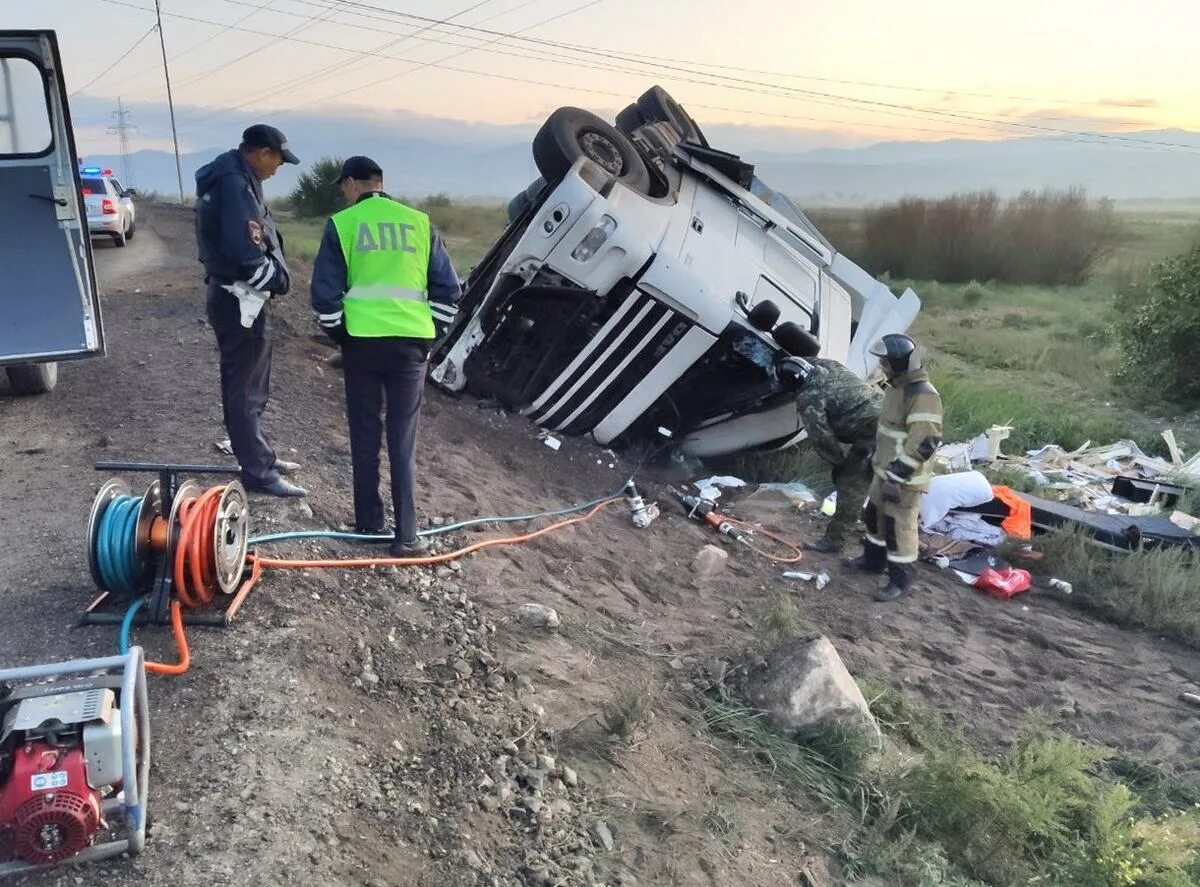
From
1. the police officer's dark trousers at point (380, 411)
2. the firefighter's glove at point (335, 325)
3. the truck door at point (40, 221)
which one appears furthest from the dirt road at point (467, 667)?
the firefighter's glove at point (335, 325)

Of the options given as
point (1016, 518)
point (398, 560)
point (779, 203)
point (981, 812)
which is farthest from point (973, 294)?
point (398, 560)

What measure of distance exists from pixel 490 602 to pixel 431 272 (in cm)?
154

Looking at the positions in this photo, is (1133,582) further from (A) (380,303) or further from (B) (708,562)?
(A) (380,303)

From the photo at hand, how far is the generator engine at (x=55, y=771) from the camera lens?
7.29ft

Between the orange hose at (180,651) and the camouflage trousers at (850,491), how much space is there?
443 cm

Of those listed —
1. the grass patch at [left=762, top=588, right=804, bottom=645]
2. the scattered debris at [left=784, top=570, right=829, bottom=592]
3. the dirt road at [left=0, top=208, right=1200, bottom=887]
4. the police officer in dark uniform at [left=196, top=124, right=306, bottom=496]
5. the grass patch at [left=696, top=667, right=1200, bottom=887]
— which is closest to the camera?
the dirt road at [left=0, top=208, right=1200, bottom=887]

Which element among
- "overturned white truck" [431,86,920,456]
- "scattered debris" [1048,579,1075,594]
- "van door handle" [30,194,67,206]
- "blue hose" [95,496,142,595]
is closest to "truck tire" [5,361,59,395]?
"van door handle" [30,194,67,206]

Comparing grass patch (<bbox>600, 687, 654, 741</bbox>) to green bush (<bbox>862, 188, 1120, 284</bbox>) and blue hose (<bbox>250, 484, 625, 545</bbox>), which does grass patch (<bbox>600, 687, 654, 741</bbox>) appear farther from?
green bush (<bbox>862, 188, 1120, 284</bbox>)

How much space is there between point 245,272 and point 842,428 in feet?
12.7

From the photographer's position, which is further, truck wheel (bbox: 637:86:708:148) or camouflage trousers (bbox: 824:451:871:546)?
truck wheel (bbox: 637:86:708:148)

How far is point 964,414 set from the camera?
392 inches

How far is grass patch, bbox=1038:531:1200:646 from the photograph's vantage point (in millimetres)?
5848

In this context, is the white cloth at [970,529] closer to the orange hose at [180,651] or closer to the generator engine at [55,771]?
the orange hose at [180,651]

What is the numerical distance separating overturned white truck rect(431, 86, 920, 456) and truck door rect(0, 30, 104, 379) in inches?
96.3
